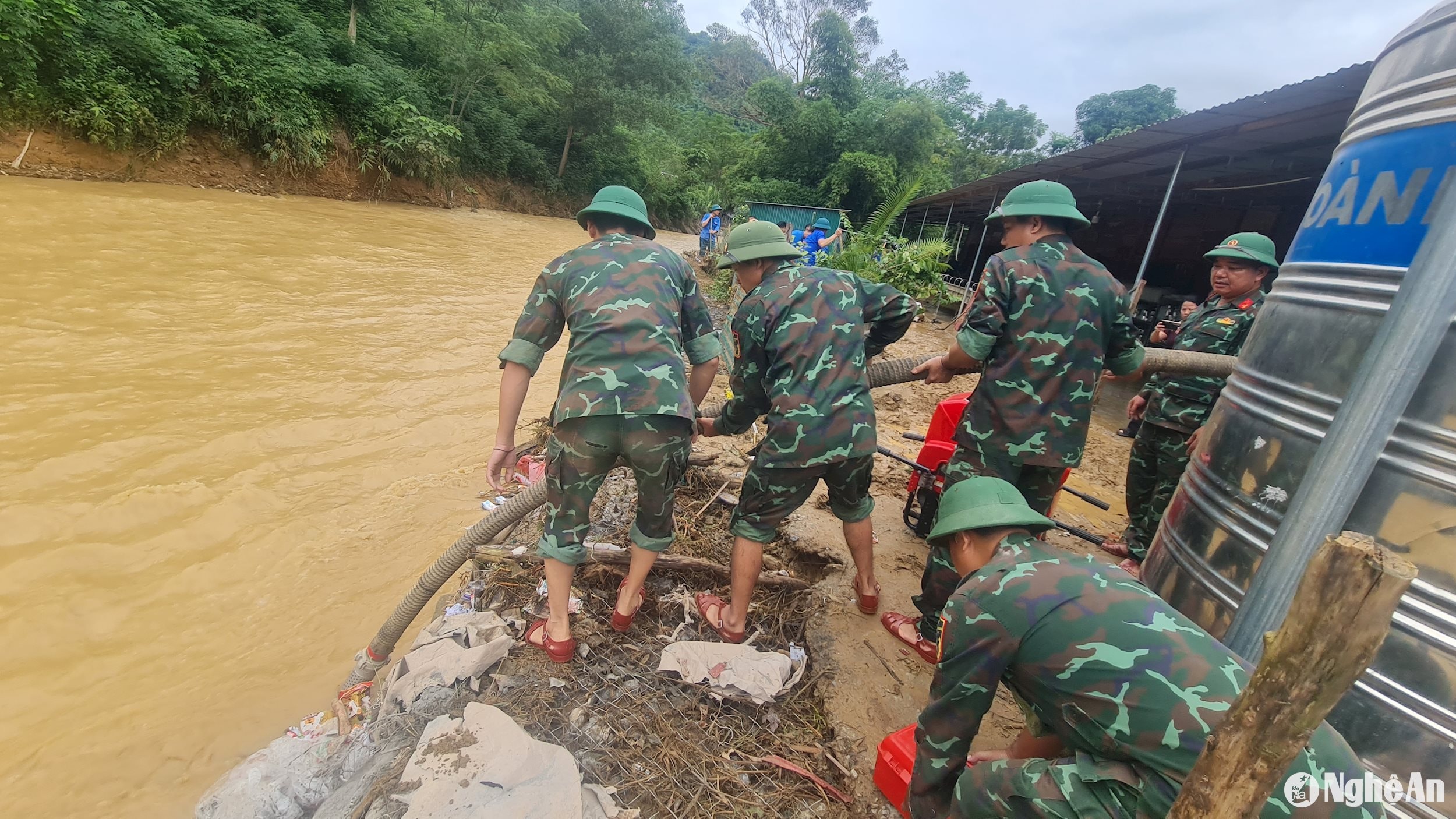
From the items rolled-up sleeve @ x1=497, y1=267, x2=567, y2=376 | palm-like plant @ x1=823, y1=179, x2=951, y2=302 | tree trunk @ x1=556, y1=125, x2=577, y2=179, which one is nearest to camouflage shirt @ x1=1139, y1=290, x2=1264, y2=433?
rolled-up sleeve @ x1=497, y1=267, x2=567, y2=376

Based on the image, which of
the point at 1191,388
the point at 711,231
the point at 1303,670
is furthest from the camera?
the point at 711,231

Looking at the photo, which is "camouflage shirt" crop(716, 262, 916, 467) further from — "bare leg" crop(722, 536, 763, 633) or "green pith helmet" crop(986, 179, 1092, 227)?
"green pith helmet" crop(986, 179, 1092, 227)

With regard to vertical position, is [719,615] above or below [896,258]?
below

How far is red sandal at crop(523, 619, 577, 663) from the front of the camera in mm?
2494

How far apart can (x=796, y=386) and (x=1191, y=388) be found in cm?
265

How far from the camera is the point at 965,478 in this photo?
2551mm

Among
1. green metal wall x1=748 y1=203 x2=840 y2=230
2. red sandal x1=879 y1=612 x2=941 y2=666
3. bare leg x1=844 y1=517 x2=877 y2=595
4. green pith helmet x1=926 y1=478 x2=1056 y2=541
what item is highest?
green metal wall x1=748 y1=203 x2=840 y2=230

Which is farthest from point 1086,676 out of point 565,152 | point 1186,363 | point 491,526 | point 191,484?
point 565,152

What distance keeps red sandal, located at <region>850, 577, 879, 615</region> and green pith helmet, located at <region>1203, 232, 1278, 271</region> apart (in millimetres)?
2727

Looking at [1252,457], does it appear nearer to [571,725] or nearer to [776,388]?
[776,388]

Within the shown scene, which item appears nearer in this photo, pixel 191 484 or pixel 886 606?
pixel 886 606

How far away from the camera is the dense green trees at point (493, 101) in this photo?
33.8ft

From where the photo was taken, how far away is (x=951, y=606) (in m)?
1.61

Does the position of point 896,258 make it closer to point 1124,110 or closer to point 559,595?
point 559,595
